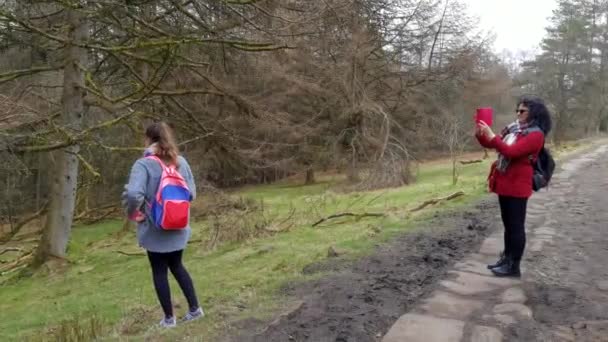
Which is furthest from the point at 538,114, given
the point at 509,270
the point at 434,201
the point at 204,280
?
the point at 434,201

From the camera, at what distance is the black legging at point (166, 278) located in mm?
4332

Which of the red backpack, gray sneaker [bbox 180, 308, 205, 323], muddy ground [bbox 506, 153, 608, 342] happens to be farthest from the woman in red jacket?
gray sneaker [bbox 180, 308, 205, 323]

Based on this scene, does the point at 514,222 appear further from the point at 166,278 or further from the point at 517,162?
the point at 166,278

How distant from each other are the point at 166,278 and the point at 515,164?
3234 millimetres

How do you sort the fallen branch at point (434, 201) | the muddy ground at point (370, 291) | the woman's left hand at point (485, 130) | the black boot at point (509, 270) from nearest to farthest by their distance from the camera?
1. the muddy ground at point (370, 291)
2. the woman's left hand at point (485, 130)
3. the black boot at point (509, 270)
4. the fallen branch at point (434, 201)

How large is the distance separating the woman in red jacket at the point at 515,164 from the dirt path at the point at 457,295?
0.33 meters

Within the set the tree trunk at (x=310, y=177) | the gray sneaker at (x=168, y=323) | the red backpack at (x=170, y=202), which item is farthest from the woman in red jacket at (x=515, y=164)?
the tree trunk at (x=310, y=177)

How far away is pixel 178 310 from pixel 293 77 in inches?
760

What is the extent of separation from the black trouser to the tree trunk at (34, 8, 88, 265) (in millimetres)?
8280

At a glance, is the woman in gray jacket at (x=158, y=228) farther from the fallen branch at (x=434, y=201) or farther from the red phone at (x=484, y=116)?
the fallen branch at (x=434, y=201)

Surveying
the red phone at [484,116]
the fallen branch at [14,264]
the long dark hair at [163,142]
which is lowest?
the fallen branch at [14,264]

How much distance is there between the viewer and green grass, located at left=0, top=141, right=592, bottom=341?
4.67 meters

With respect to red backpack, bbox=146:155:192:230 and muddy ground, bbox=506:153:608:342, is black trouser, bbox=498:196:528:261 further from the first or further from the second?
red backpack, bbox=146:155:192:230

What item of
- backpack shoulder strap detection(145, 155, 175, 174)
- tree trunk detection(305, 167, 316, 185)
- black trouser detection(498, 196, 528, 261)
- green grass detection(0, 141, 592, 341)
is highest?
backpack shoulder strap detection(145, 155, 175, 174)
